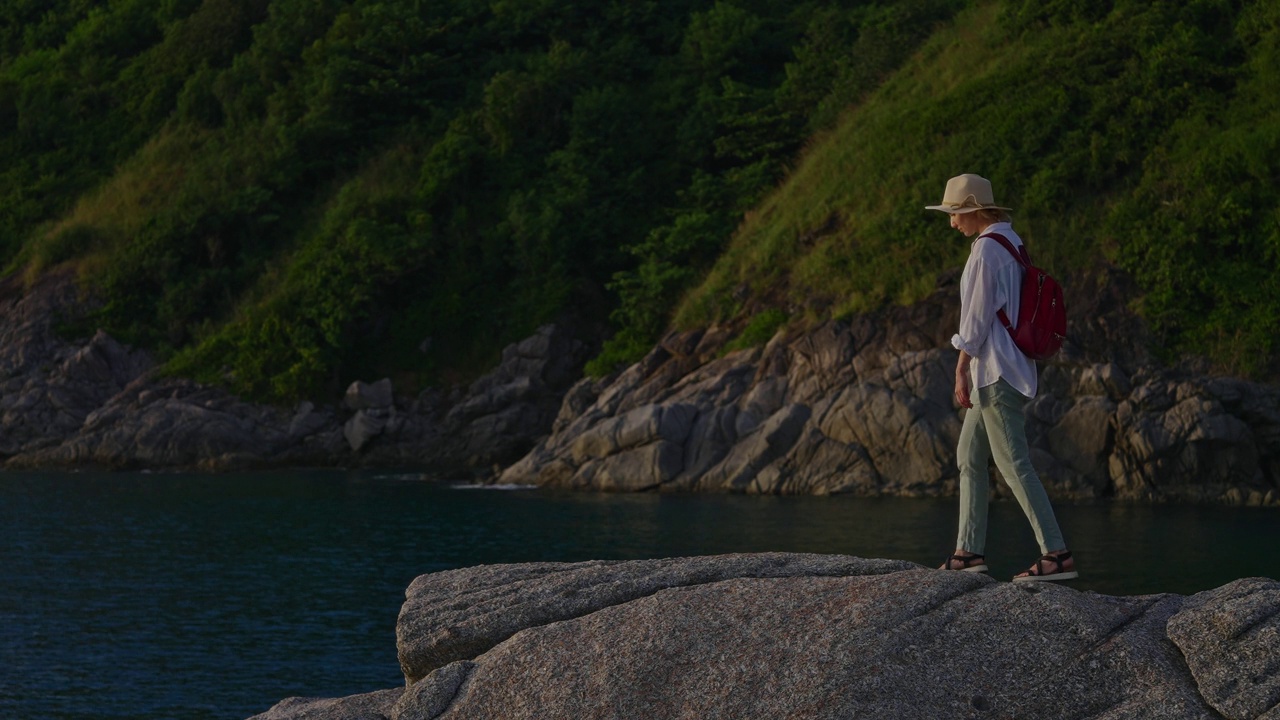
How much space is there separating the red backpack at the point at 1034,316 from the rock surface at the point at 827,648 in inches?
62.9

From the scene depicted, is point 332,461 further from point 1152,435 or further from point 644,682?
point 644,682

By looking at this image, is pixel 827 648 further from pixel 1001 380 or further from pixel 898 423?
pixel 898 423

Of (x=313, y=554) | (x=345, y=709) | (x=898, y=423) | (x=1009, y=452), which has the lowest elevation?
(x=313, y=554)

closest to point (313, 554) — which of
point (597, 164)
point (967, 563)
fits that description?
point (967, 563)

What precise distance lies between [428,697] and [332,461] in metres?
46.1

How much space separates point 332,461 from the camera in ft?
179

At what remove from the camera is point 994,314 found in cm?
968

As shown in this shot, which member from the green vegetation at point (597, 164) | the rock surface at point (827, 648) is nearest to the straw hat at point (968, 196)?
the rock surface at point (827, 648)

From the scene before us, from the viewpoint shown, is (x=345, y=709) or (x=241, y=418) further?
(x=241, y=418)

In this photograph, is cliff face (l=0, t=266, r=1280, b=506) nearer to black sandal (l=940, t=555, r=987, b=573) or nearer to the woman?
black sandal (l=940, t=555, r=987, b=573)

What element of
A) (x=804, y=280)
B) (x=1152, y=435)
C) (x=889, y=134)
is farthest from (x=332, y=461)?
(x=1152, y=435)

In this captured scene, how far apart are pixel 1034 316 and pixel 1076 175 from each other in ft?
127

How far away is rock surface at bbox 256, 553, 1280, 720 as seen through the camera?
8320 mm

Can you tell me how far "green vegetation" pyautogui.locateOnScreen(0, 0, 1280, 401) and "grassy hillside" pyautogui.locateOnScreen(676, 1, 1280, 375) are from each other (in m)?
0.11
